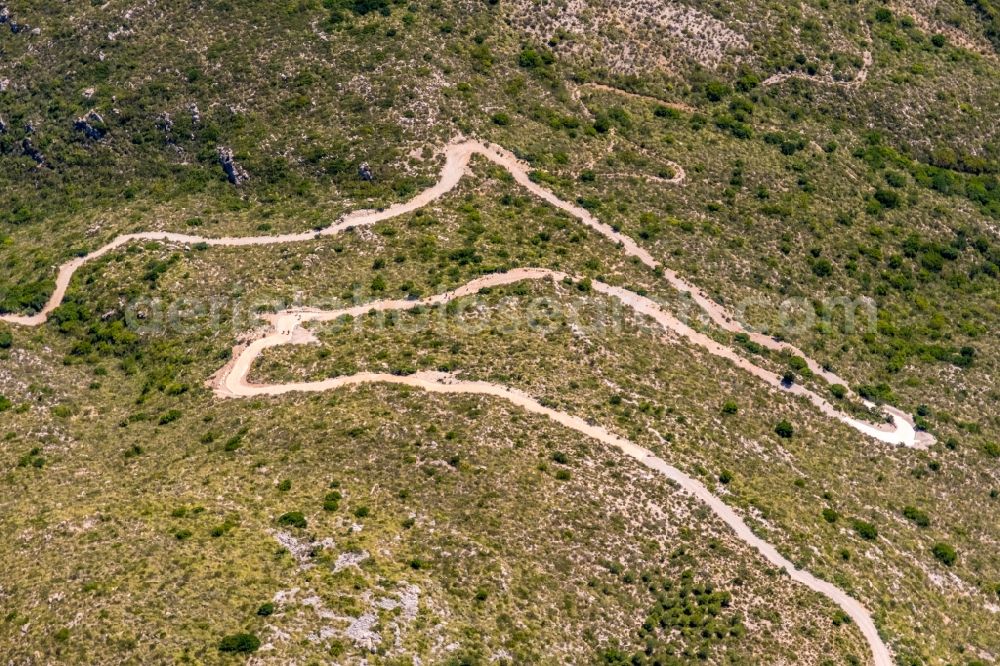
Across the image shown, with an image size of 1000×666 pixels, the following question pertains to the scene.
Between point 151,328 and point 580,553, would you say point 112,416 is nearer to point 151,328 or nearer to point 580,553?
point 151,328

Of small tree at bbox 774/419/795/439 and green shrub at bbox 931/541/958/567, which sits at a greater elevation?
small tree at bbox 774/419/795/439

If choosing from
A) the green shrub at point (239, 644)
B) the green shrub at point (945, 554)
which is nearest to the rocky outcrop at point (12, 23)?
the green shrub at point (239, 644)

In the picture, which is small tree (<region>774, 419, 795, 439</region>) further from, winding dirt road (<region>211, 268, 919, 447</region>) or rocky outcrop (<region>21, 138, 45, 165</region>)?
rocky outcrop (<region>21, 138, 45, 165</region>)

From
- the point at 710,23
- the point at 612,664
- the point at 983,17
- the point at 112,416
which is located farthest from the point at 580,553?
the point at 983,17

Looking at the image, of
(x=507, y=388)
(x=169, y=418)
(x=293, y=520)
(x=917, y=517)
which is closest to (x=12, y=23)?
(x=169, y=418)

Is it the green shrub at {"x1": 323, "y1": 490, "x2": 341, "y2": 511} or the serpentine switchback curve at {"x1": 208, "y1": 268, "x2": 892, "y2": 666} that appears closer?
the green shrub at {"x1": 323, "y1": 490, "x2": 341, "y2": 511}

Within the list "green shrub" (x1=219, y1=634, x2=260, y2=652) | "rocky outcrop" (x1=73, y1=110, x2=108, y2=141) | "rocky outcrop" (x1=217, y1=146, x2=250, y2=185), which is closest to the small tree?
"green shrub" (x1=219, y1=634, x2=260, y2=652)
